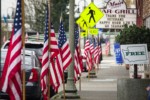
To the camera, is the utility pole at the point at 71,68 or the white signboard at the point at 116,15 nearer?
the utility pole at the point at 71,68

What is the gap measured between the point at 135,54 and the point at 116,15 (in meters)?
7.02

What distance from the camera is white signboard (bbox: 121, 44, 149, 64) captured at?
1388 cm

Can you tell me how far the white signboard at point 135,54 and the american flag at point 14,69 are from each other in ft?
14.7

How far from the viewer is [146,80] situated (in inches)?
545

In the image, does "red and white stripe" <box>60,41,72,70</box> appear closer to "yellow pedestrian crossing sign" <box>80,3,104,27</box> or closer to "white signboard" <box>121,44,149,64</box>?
"white signboard" <box>121,44,149,64</box>

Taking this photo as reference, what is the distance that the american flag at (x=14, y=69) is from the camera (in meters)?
9.85

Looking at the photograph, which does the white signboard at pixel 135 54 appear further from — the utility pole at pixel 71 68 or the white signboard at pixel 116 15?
the white signboard at pixel 116 15

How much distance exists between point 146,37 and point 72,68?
399 cm

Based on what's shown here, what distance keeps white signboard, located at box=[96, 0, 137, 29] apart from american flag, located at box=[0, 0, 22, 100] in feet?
34.5

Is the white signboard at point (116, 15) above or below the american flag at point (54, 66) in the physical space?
above

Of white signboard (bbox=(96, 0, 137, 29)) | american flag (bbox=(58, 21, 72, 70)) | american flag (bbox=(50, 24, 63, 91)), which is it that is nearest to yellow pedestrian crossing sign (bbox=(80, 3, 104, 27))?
white signboard (bbox=(96, 0, 137, 29))

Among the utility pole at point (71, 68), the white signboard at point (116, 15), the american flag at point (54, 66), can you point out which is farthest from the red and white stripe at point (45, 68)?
the white signboard at point (116, 15)

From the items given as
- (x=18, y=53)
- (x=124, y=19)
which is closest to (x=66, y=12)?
(x=124, y=19)

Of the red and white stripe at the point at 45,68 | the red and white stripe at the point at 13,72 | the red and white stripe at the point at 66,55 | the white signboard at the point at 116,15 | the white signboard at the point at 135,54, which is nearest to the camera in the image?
the red and white stripe at the point at 13,72
